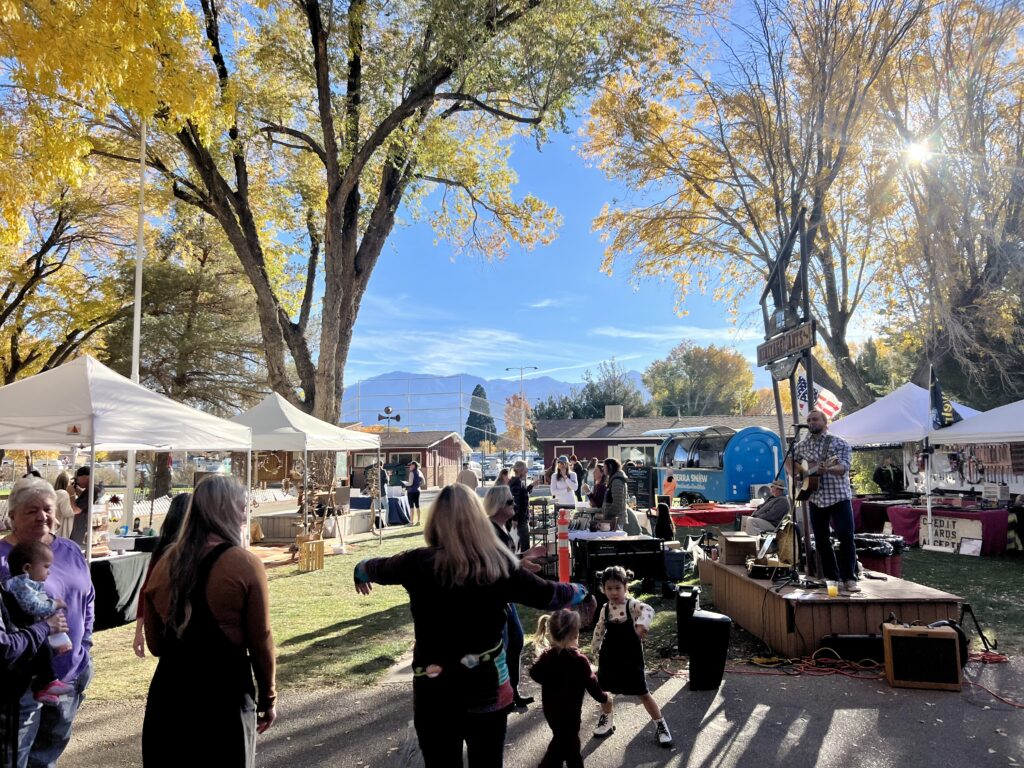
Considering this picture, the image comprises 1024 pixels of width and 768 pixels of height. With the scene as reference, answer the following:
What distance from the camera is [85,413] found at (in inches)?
311

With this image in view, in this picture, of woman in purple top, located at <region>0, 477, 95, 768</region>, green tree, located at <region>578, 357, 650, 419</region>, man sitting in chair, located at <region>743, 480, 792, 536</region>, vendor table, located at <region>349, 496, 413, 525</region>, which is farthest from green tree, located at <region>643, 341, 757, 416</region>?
woman in purple top, located at <region>0, 477, 95, 768</region>

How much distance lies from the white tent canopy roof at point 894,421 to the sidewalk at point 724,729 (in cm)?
831

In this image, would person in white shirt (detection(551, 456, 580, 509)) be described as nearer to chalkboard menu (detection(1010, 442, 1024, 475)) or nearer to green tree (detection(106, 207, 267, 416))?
chalkboard menu (detection(1010, 442, 1024, 475))

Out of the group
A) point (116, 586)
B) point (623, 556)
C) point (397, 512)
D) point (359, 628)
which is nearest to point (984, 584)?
point (623, 556)

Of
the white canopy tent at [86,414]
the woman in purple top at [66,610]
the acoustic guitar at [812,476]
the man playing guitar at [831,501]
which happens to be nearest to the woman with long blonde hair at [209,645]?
the woman in purple top at [66,610]

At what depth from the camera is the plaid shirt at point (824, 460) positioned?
6.46 metres

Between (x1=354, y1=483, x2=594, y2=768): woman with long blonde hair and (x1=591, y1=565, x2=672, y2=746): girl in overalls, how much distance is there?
6.13ft

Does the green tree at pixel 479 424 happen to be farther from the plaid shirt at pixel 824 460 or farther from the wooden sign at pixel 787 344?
the plaid shirt at pixel 824 460

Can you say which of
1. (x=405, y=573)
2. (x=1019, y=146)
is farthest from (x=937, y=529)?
(x=405, y=573)

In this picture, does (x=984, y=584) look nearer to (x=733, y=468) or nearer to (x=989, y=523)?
(x=989, y=523)

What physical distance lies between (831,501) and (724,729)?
2727 mm

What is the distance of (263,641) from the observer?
8.23 ft

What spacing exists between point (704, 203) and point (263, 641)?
18.7 metres

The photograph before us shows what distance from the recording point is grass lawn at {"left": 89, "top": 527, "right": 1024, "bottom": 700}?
603cm
